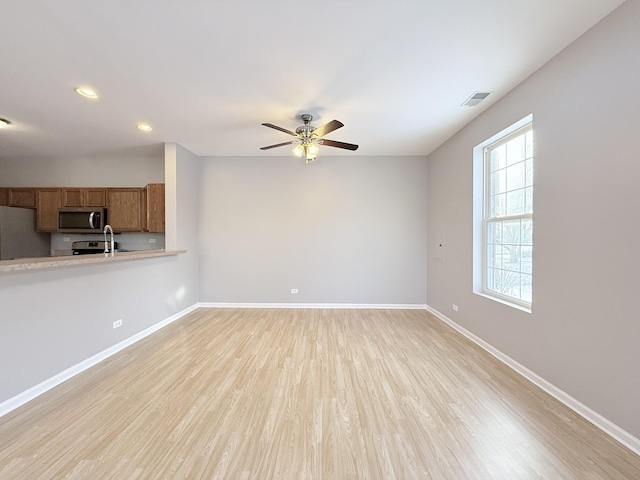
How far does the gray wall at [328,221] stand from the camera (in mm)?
5086

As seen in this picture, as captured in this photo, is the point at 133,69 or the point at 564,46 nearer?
the point at 564,46

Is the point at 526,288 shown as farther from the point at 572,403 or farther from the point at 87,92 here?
the point at 87,92

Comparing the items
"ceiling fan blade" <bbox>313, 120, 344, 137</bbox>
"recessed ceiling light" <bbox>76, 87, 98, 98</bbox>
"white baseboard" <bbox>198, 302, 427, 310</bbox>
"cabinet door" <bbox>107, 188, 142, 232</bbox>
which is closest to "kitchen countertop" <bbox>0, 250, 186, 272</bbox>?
"cabinet door" <bbox>107, 188, 142, 232</bbox>

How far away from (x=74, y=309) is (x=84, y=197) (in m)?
3.13

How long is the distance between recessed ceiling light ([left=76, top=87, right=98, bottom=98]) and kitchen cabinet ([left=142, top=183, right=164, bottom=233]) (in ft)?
5.91

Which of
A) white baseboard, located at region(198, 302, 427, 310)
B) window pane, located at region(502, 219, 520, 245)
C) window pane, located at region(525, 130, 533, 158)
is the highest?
window pane, located at region(525, 130, 533, 158)

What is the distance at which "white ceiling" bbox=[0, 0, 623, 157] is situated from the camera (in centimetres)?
181

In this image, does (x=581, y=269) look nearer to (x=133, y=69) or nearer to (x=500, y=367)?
(x=500, y=367)

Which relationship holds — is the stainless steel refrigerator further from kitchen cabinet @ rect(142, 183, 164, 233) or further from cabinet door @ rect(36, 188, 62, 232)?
kitchen cabinet @ rect(142, 183, 164, 233)

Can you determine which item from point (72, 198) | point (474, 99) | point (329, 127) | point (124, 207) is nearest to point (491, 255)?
point (474, 99)

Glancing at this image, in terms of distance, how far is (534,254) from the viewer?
99.3 inches

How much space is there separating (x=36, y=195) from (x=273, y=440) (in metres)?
6.02

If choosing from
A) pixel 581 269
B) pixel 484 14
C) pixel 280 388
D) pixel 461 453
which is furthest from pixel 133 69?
pixel 581 269

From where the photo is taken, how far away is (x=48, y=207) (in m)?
4.80
